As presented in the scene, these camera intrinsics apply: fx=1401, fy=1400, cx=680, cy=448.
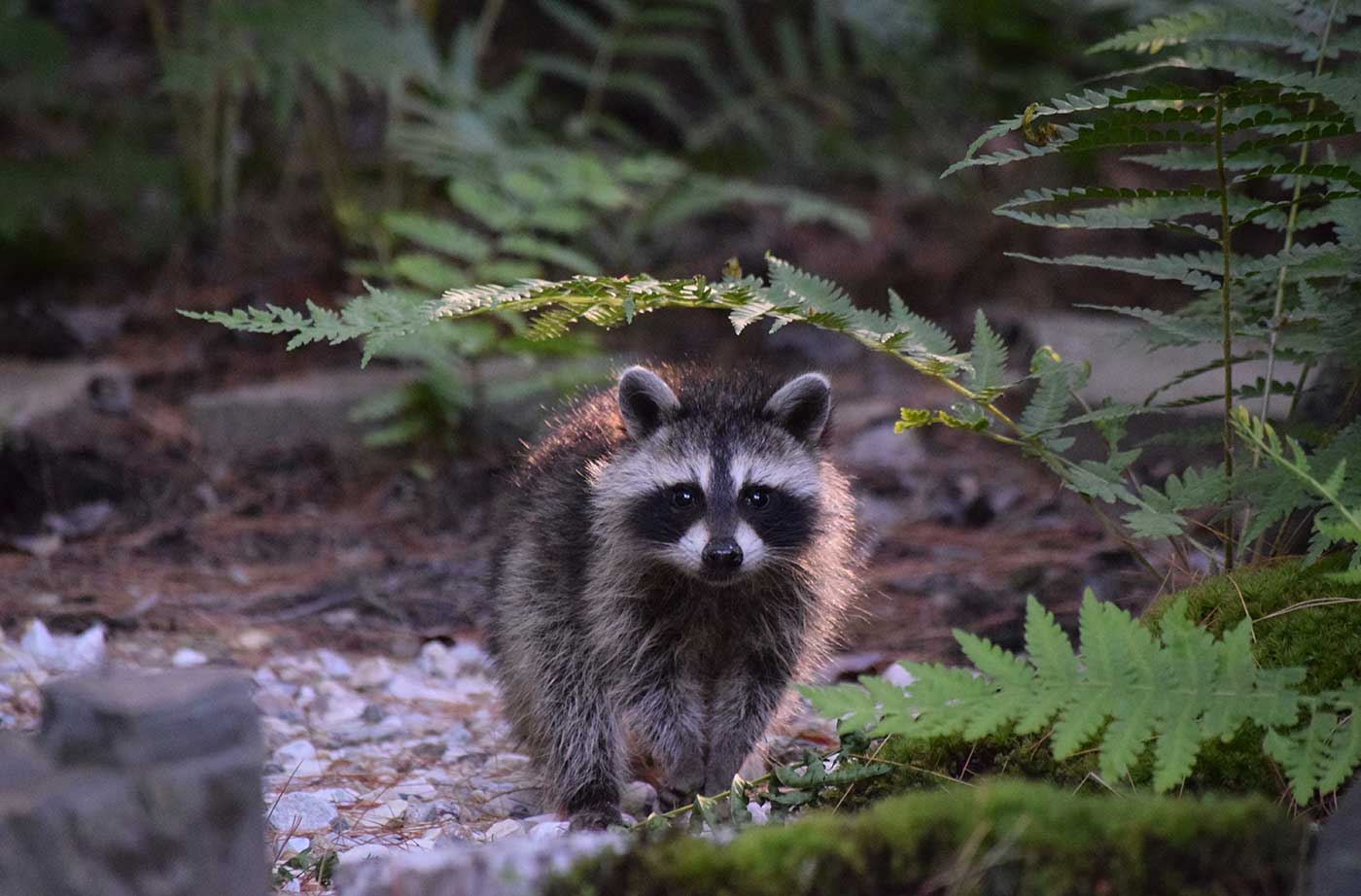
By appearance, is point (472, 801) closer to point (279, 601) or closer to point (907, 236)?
point (279, 601)

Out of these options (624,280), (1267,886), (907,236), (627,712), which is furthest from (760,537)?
(907,236)

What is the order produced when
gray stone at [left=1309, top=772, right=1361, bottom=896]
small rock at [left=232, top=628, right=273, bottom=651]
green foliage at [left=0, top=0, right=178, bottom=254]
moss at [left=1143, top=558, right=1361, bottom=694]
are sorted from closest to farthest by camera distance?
1. gray stone at [left=1309, top=772, right=1361, bottom=896]
2. moss at [left=1143, top=558, right=1361, bottom=694]
3. small rock at [left=232, top=628, right=273, bottom=651]
4. green foliage at [left=0, top=0, right=178, bottom=254]

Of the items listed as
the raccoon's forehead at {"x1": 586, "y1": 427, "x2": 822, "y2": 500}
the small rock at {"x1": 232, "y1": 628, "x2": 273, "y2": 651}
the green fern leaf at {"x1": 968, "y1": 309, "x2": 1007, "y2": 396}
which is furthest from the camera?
the small rock at {"x1": 232, "y1": 628, "x2": 273, "y2": 651}

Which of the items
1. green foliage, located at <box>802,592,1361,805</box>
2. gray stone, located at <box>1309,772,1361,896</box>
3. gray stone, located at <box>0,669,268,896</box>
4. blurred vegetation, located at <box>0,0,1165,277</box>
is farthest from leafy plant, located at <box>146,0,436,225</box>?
gray stone, located at <box>1309,772,1361,896</box>

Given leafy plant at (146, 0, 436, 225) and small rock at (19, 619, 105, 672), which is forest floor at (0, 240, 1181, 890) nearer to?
small rock at (19, 619, 105, 672)

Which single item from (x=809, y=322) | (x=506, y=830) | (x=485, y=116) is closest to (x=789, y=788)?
(x=506, y=830)

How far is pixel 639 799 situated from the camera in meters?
4.75

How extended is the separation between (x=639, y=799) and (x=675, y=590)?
783 mm

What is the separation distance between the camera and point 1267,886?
7.84ft

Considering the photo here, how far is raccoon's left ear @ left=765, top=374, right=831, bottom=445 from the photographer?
4.60m

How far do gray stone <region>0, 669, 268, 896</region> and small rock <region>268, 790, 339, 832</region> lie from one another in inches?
68.0

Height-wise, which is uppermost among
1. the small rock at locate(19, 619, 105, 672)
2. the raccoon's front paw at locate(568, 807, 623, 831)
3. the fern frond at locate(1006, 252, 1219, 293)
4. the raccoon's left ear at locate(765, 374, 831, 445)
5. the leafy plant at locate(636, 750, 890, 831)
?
the fern frond at locate(1006, 252, 1219, 293)

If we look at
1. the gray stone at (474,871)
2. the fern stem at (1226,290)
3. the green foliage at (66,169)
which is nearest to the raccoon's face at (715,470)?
the fern stem at (1226,290)

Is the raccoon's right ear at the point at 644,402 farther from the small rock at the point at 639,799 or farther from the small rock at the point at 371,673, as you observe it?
the small rock at the point at 371,673
